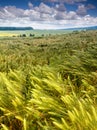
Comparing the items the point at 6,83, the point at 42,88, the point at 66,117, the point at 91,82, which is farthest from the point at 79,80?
the point at 66,117

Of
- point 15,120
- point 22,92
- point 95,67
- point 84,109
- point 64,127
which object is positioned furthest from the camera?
point 95,67

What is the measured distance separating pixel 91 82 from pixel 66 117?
1437 millimetres

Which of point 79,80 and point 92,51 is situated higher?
point 92,51

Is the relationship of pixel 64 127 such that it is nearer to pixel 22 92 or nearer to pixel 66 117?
pixel 66 117

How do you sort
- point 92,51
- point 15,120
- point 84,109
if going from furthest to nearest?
point 92,51, point 15,120, point 84,109

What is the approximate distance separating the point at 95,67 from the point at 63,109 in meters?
1.84

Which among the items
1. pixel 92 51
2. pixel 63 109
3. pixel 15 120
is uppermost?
pixel 92 51

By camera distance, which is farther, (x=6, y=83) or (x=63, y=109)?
(x=6, y=83)

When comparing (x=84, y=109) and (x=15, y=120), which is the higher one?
(x=84, y=109)

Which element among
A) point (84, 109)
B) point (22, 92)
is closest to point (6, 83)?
point (22, 92)

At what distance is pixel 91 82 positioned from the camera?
4234 millimetres

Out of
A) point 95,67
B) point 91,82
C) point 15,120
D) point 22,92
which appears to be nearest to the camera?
point 15,120

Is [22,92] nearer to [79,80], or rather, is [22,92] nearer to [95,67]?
[79,80]

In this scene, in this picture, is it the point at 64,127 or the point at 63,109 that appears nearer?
the point at 64,127
